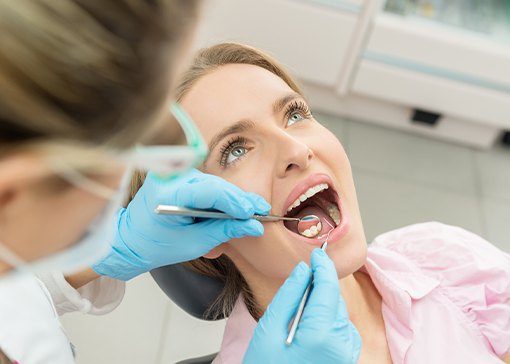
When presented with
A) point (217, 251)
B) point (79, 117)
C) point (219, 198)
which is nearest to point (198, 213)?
point (219, 198)

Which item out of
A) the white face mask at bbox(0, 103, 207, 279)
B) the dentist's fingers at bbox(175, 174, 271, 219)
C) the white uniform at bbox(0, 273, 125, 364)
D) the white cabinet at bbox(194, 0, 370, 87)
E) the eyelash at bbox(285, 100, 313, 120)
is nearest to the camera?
the white face mask at bbox(0, 103, 207, 279)

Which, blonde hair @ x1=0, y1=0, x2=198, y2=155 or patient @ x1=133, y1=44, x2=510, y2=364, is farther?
patient @ x1=133, y1=44, x2=510, y2=364

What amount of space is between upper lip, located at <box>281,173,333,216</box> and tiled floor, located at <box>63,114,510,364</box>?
2.65ft

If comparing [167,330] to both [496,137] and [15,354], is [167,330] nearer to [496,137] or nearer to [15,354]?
[15,354]

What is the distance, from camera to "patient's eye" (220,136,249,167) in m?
1.18

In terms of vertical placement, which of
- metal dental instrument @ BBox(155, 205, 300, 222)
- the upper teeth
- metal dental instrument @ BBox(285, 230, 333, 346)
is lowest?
metal dental instrument @ BBox(285, 230, 333, 346)

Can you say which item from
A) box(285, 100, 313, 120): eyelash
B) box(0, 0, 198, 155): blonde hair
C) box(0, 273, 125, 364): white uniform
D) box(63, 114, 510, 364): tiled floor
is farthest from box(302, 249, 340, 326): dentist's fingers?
box(63, 114, 510, 364): tiled floor

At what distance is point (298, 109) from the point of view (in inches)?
49.3

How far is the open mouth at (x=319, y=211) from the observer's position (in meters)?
1.19

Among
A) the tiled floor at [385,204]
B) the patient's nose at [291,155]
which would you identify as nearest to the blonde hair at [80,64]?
the patient's nose at [291,155]

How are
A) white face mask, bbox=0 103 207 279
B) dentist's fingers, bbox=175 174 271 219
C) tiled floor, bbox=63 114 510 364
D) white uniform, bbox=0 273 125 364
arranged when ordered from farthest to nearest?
tiled floor, bbox=63 114 510 364 → dentist's fingers, bbox=175 174 271 219 → white uniform, bbox=0 273 125 364 → white face mask, bbox=0 103 207 279

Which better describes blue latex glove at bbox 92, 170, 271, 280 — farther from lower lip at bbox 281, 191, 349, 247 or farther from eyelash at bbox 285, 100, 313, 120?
eyelash at bbox 285, 100, 313, 120

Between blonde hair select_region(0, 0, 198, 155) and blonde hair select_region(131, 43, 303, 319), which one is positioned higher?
blonde hair select_region(0, 0, 198, 155)

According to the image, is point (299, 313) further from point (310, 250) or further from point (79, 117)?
point (79, 117)
